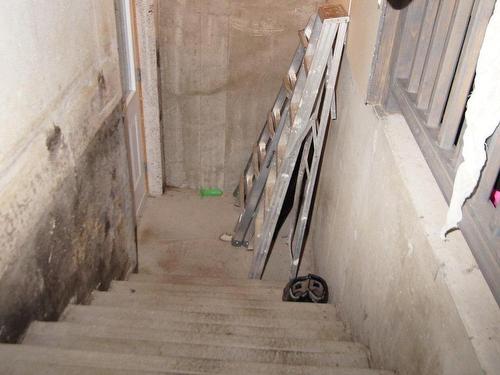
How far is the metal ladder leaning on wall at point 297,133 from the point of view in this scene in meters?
2.88

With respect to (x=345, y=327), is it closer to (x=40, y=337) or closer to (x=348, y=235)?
(x=348, y=235)

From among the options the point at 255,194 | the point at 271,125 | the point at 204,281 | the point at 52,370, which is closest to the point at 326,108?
the point at 271,125

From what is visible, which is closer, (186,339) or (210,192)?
(186,339)

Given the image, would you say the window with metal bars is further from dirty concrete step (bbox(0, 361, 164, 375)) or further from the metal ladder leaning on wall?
dirty concrete step (bbox(0, 361, 164, 375))

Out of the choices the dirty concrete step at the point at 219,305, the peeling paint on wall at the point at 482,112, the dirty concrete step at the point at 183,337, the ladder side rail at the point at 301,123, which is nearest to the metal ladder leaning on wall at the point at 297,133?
the ladder side rail at the point at 301,123

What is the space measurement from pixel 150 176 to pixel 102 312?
242 centimetres

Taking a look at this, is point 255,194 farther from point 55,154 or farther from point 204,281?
point 55,154

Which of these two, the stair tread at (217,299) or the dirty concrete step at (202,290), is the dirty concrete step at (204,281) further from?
the stair tread at (217,299)

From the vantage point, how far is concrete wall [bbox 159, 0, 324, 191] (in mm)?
3949

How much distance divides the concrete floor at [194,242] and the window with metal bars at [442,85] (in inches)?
82.4

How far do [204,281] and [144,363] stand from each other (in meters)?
1.76

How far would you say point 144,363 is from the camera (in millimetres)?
1752

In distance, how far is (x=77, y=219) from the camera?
2.41 meters

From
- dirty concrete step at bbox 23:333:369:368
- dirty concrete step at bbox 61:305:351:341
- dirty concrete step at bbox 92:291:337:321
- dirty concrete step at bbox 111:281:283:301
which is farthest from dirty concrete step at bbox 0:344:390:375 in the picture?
dirty concrete step at bbox 111:281:283:301
